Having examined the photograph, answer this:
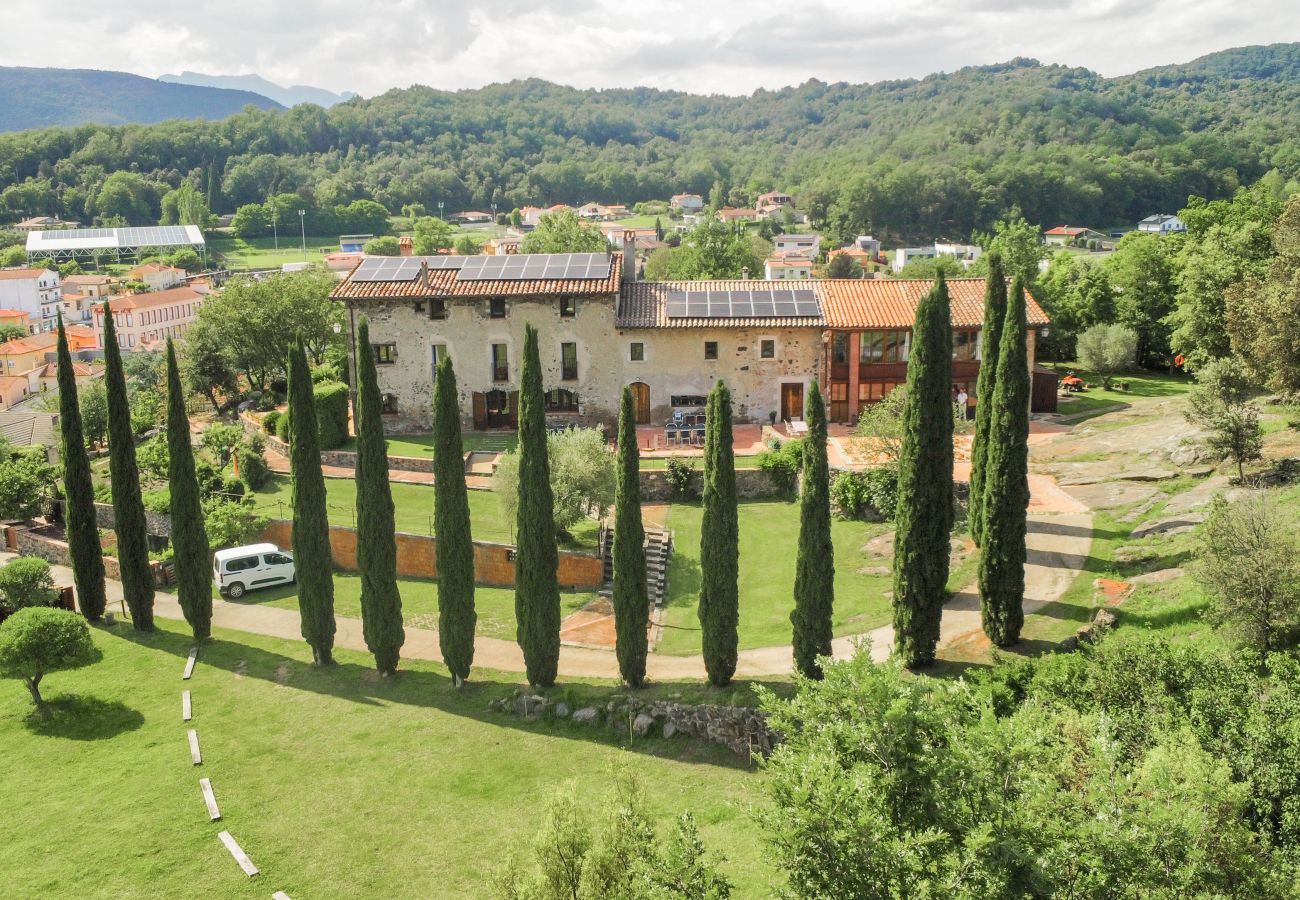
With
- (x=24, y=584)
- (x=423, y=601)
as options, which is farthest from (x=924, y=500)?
(x=24, y=584)

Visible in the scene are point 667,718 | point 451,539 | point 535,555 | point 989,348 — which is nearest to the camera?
point 667,718

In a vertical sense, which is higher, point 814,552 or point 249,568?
point 814,552

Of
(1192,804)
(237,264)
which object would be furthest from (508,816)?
(237,264)

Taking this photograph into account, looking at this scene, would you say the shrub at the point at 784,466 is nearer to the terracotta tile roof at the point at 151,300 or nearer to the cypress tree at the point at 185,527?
the cypress tree at the point at 185,527

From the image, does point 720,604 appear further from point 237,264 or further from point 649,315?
point 237,264

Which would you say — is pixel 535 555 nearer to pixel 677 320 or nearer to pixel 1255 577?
pixel 1255 577

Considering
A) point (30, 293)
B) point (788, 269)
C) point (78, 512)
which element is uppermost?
point (788, 269)
